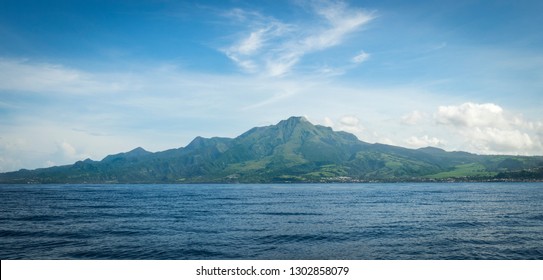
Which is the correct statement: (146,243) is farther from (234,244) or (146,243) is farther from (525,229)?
Result: (525,229)

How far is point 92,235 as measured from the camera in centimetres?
5244

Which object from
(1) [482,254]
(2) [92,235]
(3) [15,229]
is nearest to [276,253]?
(1) [482,254]

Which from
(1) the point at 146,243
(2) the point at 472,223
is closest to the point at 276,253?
(1) the point at 146,243

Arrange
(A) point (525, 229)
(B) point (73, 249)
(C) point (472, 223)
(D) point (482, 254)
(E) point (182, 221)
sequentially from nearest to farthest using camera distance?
(D) point (482, 254) → (B) point (73, 249) → (A) point (525, 229) → (C) point (472, 223) → (E) point (182, 221)

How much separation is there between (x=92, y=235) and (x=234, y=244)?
2280cm

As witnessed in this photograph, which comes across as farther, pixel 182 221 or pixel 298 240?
pixel 182 221

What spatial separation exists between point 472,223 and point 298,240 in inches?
1401
